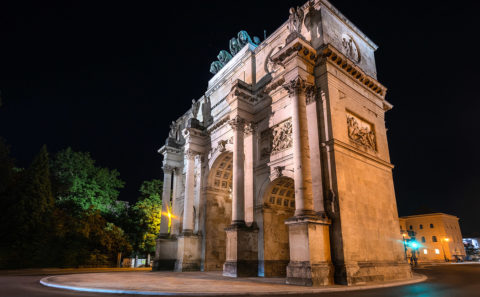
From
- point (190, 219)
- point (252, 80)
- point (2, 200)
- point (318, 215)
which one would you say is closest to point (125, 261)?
point (2, 200)

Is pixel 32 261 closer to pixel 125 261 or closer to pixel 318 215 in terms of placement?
pixel 125 261

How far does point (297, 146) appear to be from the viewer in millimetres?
15234

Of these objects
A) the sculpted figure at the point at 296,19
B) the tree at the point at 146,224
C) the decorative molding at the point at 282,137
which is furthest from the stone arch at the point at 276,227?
the tree at the point at 146,224

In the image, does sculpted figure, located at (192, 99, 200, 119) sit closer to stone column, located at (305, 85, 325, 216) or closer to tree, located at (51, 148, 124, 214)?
stone column, located at (305, 85, 325, 216)

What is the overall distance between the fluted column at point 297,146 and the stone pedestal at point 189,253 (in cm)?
1217

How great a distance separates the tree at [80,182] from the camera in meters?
34.0

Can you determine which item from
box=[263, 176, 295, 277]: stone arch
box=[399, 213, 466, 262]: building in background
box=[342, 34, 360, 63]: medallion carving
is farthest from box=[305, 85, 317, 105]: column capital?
box=[399, 213, 466, 262]: building in background

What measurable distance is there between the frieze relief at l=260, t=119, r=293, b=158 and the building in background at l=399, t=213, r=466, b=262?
54254mm

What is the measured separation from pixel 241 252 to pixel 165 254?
11177mm

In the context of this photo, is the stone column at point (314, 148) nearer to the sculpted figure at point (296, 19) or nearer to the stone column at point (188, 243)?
the sculpted figure at point (296, 19)

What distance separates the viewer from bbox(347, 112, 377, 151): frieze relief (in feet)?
57.2

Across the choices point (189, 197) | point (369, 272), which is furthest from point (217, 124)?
point (369, 272)

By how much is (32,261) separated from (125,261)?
1201cm

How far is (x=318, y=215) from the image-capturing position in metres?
14.0
